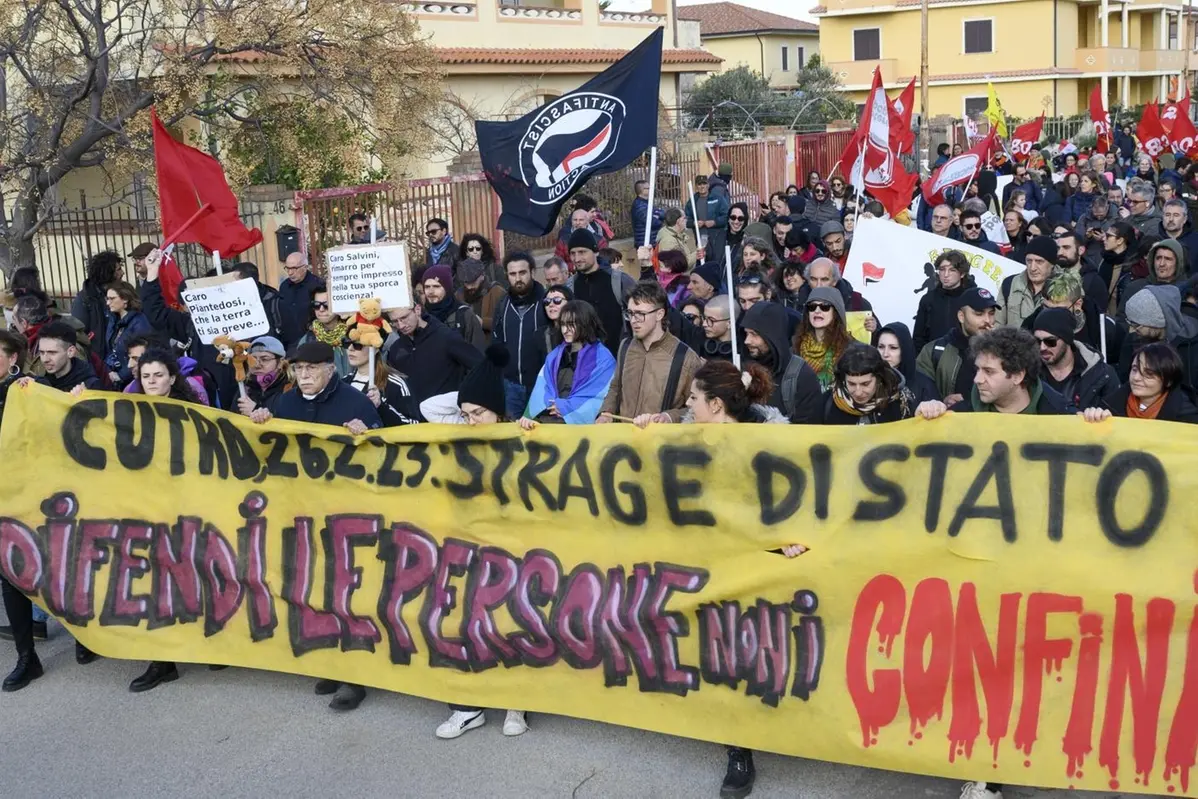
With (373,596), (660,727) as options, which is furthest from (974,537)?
(373,596)

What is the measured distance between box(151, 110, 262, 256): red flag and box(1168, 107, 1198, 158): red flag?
15.9 meters

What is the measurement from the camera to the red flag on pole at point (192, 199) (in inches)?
335

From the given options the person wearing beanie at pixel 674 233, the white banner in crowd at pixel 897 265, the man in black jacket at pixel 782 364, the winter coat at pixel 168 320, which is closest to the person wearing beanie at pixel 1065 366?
the man in black jacket at pixel 782 364

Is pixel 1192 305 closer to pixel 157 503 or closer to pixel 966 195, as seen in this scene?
pixel 157 503

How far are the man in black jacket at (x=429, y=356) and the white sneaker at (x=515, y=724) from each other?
229cm

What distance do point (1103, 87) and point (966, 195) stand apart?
1676 inches

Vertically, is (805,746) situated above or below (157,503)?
below

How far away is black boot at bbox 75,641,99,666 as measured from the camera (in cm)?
637

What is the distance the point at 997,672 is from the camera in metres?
4.50

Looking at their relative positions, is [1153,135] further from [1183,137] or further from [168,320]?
[168,320]

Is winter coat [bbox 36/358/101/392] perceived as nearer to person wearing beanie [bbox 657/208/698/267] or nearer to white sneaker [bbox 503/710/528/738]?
white sneaker [bbox 503/710/528/738]

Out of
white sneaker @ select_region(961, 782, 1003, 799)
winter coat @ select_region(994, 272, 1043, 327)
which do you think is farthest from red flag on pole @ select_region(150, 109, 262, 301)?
white sneaker @ select_region(961, 782, 1003, 799)

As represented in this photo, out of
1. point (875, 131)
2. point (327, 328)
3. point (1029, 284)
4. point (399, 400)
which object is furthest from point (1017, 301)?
point (875, 131)

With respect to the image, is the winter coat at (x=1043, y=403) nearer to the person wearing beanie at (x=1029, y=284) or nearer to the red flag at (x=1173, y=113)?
the person wearing beanie at (x=1029, y=284)
